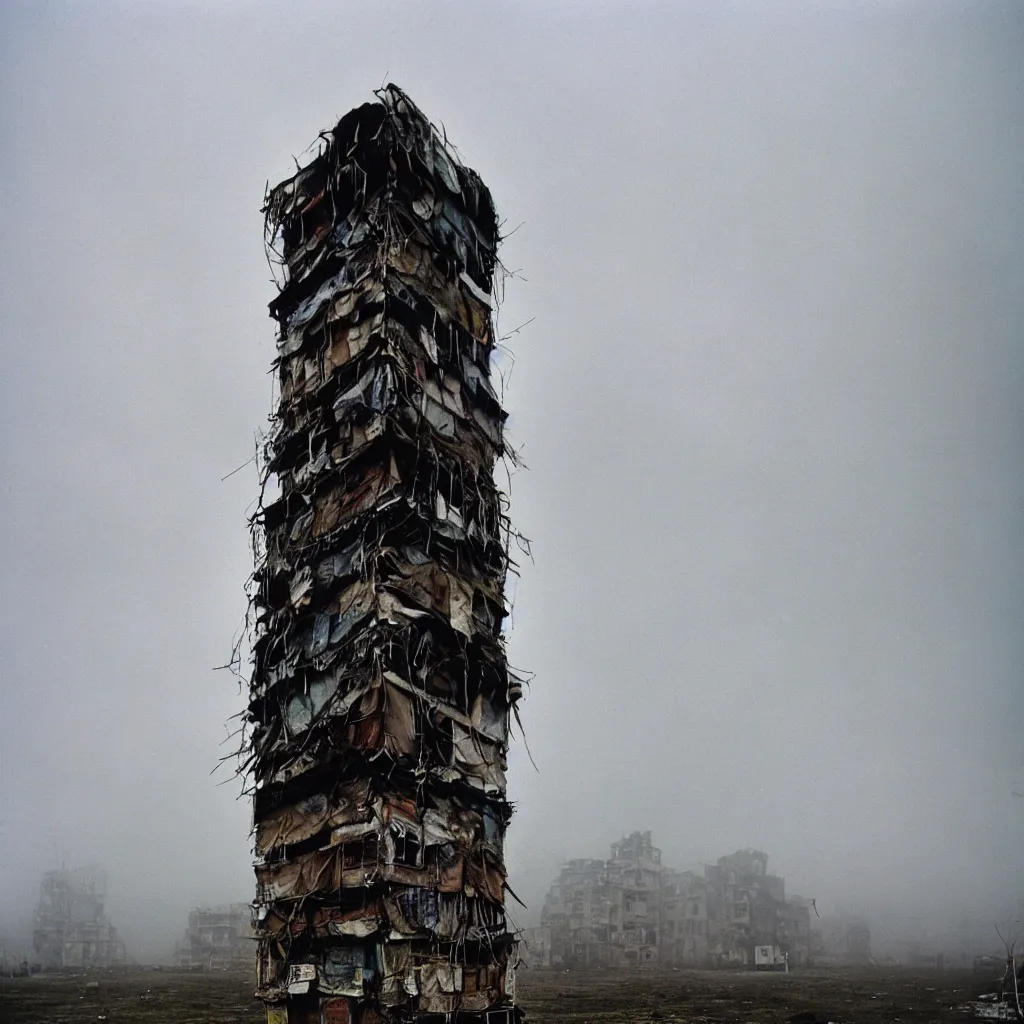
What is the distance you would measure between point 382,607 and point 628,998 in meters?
30.3

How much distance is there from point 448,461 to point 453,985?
13.8 ft

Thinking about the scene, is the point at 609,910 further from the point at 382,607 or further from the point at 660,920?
the point at 382,607

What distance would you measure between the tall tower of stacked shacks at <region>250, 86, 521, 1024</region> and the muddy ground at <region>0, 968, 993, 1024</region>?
17.5 metres

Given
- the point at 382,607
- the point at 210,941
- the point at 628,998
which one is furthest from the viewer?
the point at 210,941

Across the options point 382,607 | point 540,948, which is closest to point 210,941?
point 540,948

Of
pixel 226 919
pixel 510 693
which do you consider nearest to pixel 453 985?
pixel 510 693

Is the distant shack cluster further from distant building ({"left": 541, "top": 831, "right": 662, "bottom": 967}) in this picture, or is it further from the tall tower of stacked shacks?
the tall tower of stacked shacks

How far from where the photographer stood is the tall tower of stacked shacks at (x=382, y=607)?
6832mm

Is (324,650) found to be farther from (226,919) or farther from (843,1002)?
(226,919)

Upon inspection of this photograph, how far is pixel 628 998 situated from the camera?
3225cm

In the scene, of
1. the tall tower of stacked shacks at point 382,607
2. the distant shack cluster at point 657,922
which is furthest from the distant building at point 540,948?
the tall tower of stacked shacks at point 382,607

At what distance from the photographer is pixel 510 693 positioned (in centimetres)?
822

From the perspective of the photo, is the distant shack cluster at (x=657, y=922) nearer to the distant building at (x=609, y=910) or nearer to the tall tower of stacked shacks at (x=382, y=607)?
the distant building at (x=609, y=910)

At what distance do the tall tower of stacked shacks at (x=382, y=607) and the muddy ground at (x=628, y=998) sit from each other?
1748 cm
